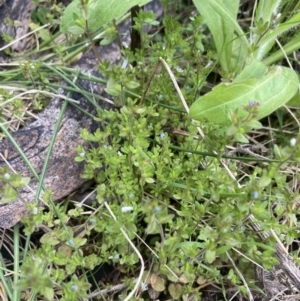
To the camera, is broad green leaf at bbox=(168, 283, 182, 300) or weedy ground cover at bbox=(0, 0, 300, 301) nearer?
weedy ground cover at bbox=(0, 0, 300, 301)

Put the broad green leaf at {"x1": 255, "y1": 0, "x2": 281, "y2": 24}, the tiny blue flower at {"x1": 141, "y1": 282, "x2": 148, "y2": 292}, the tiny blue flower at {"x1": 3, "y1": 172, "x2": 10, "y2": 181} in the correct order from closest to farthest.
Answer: the tiny blue flower at {"x1": 3, "y1": 172, "x2": 10, "y2": 181}
the tiny blue flower at {"x1": 141, "y1": 282, "x2": 148, "y2": 292}
the broad green leaf at {"x1": 255, "y1": 0, "x2": 281, "y2": 24}

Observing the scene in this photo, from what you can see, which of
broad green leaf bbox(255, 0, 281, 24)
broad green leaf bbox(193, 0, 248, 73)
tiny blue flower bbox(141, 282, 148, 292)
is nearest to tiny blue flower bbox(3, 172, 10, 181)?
tiny blue flower bbox(141, 282, 148, 292)

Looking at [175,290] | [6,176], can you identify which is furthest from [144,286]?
[6,176]

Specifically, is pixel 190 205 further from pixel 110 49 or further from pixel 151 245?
pixel 110 49

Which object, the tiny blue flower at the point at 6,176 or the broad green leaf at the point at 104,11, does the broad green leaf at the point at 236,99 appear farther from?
the tiny blue flower at the point at 6,176

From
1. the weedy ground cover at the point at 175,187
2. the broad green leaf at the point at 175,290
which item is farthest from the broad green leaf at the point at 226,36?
the broad green leaf at the point at 175,290

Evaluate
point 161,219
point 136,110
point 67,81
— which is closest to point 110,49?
point 67,81

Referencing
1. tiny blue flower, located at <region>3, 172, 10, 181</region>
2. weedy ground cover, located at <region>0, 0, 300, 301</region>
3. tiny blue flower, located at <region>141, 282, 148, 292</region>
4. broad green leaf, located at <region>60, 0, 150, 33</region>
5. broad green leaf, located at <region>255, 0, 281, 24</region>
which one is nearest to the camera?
tiny blue flower, located at <region>3, 172, 10, 181</region>

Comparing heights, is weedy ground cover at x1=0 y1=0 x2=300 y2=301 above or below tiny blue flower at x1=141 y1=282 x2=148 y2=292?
above

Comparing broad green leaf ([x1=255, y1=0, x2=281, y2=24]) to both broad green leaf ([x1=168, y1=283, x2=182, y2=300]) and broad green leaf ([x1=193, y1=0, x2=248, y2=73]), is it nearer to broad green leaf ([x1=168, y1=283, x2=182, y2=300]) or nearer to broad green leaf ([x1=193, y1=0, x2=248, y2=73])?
broad green leaf ([x1=193, y1=0, x2=248, y2=73])

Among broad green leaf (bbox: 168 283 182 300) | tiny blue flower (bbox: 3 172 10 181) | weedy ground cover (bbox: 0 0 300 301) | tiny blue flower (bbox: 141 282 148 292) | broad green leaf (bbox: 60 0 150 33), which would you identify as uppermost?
broad green leaf (bbox: 60 0 150 33)
